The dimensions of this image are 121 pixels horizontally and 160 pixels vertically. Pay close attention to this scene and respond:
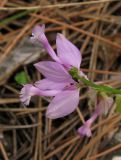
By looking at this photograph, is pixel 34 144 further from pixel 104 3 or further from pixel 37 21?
pixel 104 3

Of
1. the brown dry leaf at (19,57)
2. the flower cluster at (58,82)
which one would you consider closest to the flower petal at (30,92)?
the flower cluster at (58,82)

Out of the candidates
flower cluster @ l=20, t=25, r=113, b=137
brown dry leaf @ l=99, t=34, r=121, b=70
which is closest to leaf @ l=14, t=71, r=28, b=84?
brown dry leaf @ l=99, t=34, r=121, b=70

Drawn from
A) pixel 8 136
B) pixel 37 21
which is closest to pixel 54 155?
pixel 8 136

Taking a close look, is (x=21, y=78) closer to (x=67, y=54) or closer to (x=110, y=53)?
(x=110, y=53)

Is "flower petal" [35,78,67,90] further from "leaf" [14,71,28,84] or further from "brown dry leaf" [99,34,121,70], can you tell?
"brown dry leaf" [99,34,121,70]

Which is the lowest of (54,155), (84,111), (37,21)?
(54,155)

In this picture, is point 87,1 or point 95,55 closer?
point 95,55
